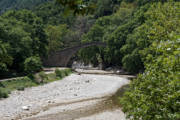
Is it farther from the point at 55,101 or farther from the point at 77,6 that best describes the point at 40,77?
the point at 77,6

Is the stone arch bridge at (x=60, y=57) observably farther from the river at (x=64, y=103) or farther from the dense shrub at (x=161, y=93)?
the dense shrub at (x=161, y=93)

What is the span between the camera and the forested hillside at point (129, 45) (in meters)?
7.21

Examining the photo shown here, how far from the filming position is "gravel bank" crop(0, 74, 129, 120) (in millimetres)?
17844

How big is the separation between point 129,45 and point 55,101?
20.6 metres

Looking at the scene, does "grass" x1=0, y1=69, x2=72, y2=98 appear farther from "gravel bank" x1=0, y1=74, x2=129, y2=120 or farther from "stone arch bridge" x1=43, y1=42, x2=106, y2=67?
"stone arch bridge" x1=43, y1=42, x2=106, y2=67

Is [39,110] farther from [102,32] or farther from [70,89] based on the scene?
[102,32]

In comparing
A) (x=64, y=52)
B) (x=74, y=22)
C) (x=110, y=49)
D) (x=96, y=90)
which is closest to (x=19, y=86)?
(x=96, y=90)

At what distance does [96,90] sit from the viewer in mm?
27672

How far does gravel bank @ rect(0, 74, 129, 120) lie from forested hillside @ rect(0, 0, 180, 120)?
526 cm

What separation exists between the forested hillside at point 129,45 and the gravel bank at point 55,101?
207 inches

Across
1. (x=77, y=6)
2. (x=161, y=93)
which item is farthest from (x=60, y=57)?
(x=77, y=6)

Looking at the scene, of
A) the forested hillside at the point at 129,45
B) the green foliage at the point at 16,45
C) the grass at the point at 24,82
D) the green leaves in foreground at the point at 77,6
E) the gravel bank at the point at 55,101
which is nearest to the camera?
the green leaves in foreground at the point at 77,6

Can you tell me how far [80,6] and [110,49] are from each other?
147 feet

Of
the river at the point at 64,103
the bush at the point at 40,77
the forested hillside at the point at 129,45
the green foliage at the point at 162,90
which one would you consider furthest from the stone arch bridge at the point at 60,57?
the green foliage at the point at 162,90
